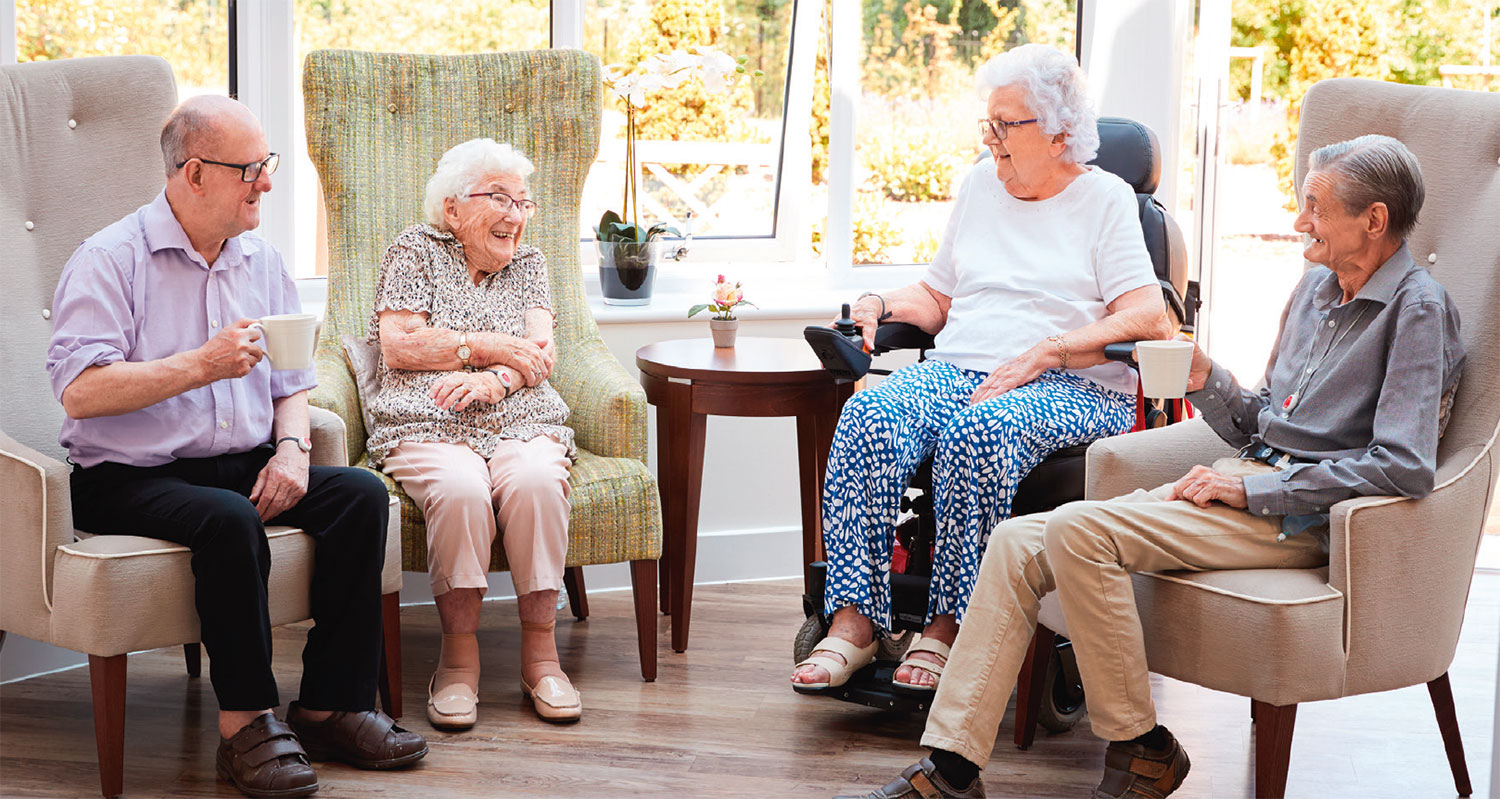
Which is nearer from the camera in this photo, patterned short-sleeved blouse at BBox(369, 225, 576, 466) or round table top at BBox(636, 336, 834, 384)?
patterned short-sleeved blouse at BBox(369, 225, 576, 466)

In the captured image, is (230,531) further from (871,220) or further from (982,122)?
(871,220)

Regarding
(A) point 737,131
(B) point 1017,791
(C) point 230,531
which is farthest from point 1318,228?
(A) point 737,131

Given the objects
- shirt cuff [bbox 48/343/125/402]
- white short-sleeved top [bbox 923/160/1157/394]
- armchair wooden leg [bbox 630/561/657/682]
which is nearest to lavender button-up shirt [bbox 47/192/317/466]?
shirt cuff [bbox 48/343/125/402]

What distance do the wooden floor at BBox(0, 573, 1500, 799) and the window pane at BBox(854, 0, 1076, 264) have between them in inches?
58.9

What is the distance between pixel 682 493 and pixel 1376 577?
1447 millimetres

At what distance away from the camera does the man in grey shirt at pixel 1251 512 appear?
2.04 m

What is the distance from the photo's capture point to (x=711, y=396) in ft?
9.65

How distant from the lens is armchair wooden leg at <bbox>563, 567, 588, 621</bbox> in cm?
317

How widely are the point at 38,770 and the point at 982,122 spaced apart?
81.1 inches

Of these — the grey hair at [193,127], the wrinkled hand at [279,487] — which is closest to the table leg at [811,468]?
the wrinkled hand at [279,487]

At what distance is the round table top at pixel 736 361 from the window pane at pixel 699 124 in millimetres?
635

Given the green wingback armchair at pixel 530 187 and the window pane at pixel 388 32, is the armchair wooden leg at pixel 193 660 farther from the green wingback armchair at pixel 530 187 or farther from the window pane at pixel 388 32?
the window pane at pixel 388 32

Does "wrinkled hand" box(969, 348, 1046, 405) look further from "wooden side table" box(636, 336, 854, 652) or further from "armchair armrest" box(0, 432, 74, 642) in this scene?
"armchair armrest" box(0, 432, 74, 642)

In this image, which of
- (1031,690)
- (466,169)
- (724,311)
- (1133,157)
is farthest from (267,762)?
(1133,157)
